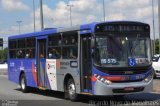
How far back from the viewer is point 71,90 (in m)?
16.9

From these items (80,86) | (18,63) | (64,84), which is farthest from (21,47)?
(80,86)

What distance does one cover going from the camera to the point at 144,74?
1546 centimetres

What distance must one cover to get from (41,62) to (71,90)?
345cm

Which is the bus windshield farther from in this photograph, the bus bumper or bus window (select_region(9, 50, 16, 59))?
bus window (select_region(9, 50, 16, 59))

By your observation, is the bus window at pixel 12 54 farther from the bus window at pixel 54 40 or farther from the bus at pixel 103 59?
the bus at pixel 103 59

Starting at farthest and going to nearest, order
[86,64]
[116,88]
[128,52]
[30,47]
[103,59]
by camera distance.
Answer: [30,47]
[86,64]
[128,52]
[103,59]
[116,88]

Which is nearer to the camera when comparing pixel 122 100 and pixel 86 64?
pixel 86 64

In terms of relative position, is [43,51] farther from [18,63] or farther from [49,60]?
[18,63]

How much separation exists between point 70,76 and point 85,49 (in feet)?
5.52

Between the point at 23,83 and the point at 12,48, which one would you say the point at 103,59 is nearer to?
the point at 23,83

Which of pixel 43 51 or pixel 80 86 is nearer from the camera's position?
pixel 80 86

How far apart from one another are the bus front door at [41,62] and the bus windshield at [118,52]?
16.4ft

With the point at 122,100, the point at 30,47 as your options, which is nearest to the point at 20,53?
the point at 30,47

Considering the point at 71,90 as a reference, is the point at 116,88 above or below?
above
